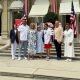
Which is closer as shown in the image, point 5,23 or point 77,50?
point 77,50

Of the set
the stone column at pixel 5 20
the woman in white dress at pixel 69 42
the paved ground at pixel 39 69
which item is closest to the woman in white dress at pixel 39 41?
the paved ground at pixel 39 69

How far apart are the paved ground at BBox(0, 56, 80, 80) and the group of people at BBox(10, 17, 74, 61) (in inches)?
24.9

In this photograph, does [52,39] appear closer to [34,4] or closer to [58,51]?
[58,51]

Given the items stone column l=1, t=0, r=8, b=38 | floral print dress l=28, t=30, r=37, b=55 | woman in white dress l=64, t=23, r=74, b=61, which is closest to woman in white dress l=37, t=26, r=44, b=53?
floral print dress l=28, t=30, r=37, b=55

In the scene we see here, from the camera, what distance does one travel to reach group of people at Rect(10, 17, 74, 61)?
15742 mm

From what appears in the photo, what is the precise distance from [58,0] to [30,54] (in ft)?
31.5

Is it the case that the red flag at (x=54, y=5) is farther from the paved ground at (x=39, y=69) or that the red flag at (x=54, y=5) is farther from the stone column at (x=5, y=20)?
the paved ground at (x=39, y=69)

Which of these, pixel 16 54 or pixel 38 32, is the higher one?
pixel 38 32

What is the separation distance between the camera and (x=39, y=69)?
13.0m

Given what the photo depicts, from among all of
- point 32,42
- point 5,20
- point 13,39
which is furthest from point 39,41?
point 5,20

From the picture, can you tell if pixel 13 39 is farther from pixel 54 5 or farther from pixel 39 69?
pixel 54 5

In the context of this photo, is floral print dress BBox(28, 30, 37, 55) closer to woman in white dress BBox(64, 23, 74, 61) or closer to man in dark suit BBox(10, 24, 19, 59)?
man in dark suit BBox(10, 24, 19, 59)

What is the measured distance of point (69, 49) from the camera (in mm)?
15703

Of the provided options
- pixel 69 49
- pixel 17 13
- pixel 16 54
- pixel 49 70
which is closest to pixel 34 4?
pixel 17 13
